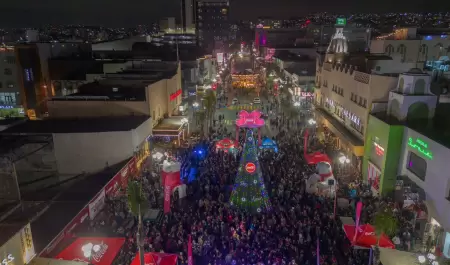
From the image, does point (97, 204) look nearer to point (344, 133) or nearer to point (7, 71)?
point (344, 133)

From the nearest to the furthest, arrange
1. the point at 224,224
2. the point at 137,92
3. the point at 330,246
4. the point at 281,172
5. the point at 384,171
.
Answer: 1. the point at 330,246
2. the point at 224,224
3. the point at 384,171
4. the point at 281,172
5. the point at 137,92

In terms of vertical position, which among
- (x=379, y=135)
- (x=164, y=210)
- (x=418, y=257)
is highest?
(x=379, y=135)

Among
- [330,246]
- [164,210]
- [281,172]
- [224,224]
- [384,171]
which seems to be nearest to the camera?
[330,246]

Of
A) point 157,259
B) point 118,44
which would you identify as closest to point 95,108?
point 157,259

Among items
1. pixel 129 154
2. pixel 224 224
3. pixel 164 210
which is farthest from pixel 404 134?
pixel 129 154

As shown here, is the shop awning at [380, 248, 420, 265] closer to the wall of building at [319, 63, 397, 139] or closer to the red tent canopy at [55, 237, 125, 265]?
the red tent canopy at [55, 237, 125, 265]

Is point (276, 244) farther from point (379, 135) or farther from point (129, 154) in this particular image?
point (129, 154)

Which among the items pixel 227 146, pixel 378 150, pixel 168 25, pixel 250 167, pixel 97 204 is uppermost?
pixel 168 25
